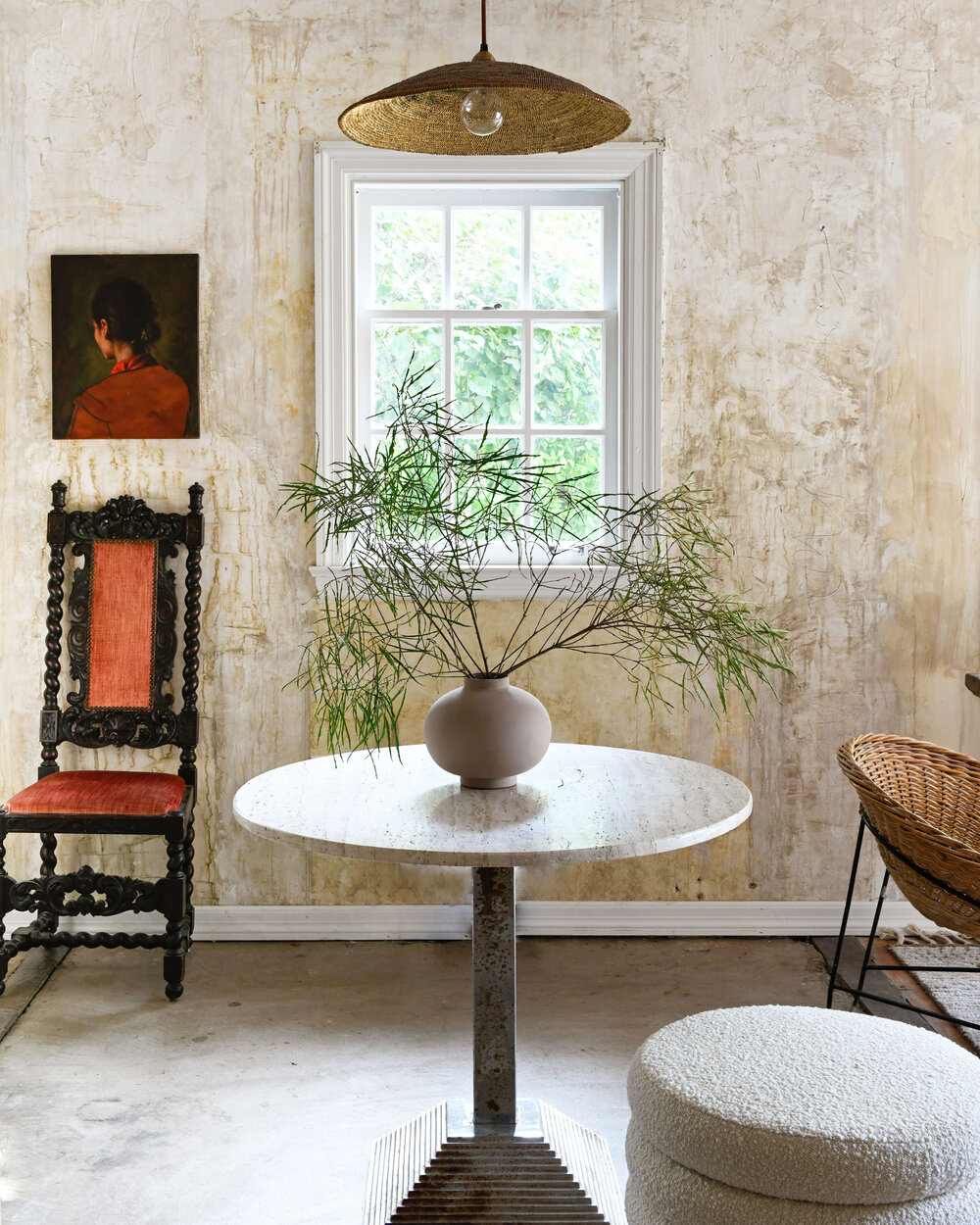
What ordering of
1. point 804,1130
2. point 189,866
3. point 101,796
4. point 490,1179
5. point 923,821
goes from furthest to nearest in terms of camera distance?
point 189,866
point 101,796
point 923,821
point 490,1179
point 804,1130

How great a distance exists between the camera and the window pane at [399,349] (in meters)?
3.46

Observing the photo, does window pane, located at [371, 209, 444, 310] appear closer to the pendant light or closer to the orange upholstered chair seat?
the pendant light

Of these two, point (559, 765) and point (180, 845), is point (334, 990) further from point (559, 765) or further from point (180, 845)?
point (559, 765)

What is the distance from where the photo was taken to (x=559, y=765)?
2232 millimetres

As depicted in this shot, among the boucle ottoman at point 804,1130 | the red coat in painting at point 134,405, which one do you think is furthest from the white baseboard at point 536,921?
the boucle ottoman at point 804,1130

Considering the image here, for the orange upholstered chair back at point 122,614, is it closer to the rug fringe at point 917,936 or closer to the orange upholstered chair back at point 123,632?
the orange upholstered chair back at point 123,632

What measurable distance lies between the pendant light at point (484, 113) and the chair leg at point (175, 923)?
195cm

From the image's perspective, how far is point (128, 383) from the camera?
332 centimetres

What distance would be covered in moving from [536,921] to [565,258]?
2.11 m

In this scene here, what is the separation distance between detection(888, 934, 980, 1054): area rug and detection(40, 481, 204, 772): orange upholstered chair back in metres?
2.22

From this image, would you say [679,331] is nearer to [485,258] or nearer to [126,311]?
[485,258]

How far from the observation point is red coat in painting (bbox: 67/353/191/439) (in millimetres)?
3318

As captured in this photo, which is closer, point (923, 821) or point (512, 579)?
point (923, 821)

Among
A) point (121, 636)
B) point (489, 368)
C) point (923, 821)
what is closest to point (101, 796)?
point (121, 636)
